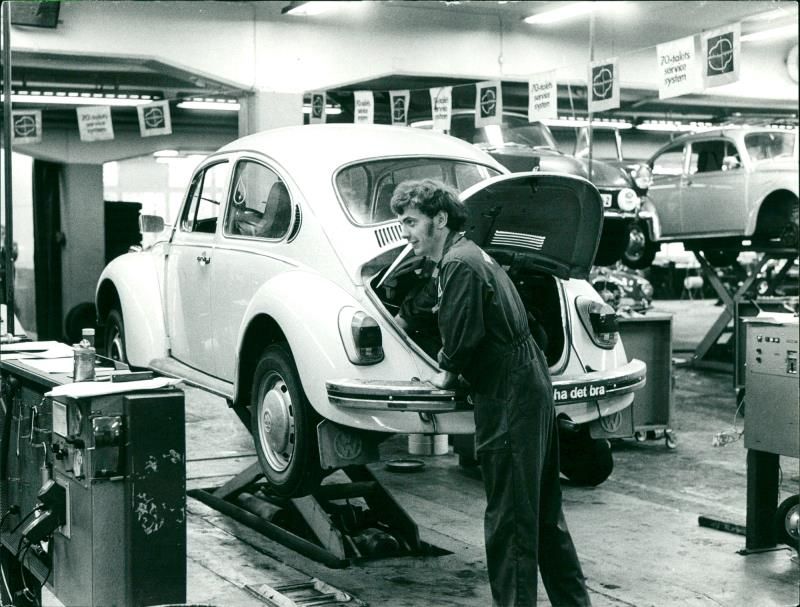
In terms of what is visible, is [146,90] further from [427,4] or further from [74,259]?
[427,4]

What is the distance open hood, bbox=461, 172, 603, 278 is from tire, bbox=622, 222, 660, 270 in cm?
893

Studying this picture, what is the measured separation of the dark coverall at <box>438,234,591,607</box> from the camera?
13.8ft

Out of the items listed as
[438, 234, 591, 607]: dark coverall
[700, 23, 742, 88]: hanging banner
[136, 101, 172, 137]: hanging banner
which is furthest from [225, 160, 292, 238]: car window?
[136, 101, 172, 137]: hanging banner

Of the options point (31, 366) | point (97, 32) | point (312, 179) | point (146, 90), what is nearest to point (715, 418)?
point (312, 179)

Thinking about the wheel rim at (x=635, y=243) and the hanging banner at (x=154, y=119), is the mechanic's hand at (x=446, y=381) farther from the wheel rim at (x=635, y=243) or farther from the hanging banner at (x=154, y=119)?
the hanging banner at (x=154, y=119)

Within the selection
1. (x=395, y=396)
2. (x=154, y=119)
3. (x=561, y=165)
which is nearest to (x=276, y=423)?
(x=395, y=396)

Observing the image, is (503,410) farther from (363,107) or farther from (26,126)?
(26,126)

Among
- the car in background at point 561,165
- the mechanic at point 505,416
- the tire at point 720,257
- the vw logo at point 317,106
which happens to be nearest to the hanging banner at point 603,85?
the car in background at point 561,165

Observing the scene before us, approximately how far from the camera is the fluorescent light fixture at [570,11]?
14.4m

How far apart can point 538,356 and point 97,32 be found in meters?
10.5

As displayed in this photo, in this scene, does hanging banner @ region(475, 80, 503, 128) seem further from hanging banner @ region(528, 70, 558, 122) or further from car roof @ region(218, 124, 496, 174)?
car roof @ region(218, 124, 496, 174)

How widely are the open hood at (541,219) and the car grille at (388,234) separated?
0.62 meters

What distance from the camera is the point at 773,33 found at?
1550cm

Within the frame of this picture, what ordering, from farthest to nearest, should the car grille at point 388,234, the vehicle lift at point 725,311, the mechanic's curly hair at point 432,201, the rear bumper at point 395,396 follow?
the vehicle lift at point 725,311 < the car grille at point 388,234 < the rear bumper at point 395,396 < the mechanic's curly hair at point 432,201
